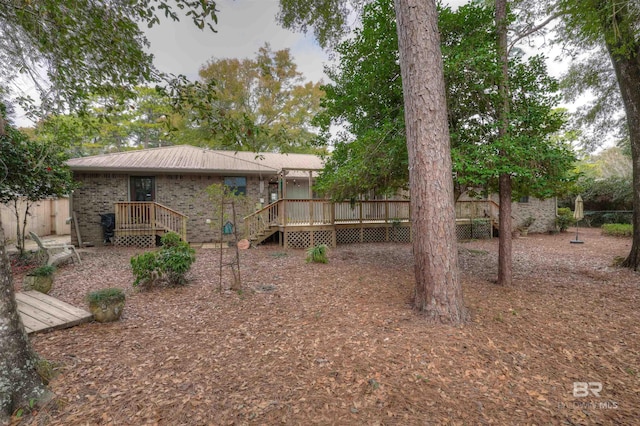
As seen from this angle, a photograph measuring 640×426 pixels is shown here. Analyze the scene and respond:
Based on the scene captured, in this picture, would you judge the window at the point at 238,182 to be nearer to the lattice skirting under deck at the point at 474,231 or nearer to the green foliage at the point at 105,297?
the green foliage at the point at 105,297

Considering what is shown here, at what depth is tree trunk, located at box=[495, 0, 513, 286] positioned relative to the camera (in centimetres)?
503

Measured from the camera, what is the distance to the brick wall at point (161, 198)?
34.7ft

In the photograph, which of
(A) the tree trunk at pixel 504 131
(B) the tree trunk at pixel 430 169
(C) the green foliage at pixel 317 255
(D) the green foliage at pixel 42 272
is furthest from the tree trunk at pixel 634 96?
(D) the green foliage at pixel 42 272

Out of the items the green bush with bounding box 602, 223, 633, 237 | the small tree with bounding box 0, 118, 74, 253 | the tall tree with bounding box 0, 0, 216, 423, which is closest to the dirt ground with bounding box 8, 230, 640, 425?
the tall tree with bounding box 0, 0, 216, 423

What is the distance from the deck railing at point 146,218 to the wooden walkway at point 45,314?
20.6 feet

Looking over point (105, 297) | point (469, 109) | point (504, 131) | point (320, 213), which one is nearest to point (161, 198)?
point (320, 213)

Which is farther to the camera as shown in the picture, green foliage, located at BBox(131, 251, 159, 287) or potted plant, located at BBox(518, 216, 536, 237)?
potted plant, located at BBox(518, 216, 536, 237)

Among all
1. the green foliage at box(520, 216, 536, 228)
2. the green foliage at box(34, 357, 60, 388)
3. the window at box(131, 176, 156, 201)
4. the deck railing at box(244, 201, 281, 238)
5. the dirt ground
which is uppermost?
the window at box(131, 176, 156, 201)

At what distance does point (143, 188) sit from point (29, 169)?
4623 millimetres

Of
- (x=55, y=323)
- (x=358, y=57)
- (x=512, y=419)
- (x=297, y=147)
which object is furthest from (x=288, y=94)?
(x=512, y=419)

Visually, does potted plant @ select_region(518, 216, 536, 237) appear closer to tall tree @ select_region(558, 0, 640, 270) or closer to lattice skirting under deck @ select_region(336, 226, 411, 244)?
lattice skirting under deck @ select_region(336, 226, 411, 244)

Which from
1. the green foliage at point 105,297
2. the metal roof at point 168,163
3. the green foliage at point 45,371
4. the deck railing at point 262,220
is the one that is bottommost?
the green foliage at point 45,371

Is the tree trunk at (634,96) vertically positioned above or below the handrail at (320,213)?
above

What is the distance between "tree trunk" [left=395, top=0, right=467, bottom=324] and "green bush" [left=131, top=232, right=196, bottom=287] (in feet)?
14.0
